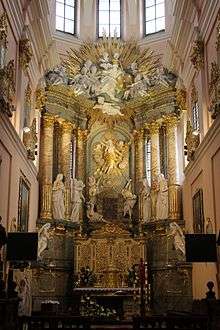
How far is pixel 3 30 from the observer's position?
13148 mm

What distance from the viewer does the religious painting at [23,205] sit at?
1586cm

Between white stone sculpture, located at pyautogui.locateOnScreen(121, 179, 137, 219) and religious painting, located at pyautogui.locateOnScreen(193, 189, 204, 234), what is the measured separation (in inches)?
157

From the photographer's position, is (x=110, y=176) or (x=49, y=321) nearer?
(x=49, y=321)

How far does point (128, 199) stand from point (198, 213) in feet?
15.7

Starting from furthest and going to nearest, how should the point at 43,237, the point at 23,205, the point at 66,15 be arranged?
the point at 66,15, the point at 43,237, the point at 23,205

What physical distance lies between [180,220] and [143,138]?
4.04 m

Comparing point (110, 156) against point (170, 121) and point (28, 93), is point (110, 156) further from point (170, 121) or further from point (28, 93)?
point (28, 93)

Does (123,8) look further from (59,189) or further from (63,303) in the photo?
(63,303)

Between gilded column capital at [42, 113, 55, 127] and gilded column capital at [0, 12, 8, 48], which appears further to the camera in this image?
gilded column capital at [42, 113, 55, 127]

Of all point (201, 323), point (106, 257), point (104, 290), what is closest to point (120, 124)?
point (106, 257)

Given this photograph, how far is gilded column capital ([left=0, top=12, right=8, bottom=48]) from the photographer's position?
13015 millimetres

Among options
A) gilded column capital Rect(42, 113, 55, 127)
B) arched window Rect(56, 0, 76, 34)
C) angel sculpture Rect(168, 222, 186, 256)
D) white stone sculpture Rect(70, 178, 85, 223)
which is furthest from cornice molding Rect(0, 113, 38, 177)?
arched window Rect(56, 0, 76, 34)

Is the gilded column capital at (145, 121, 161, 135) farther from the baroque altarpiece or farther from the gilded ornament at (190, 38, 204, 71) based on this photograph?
the gilded ornament at (190, 38, 204, 71)

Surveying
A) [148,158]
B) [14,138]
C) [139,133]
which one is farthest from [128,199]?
[14,138]
